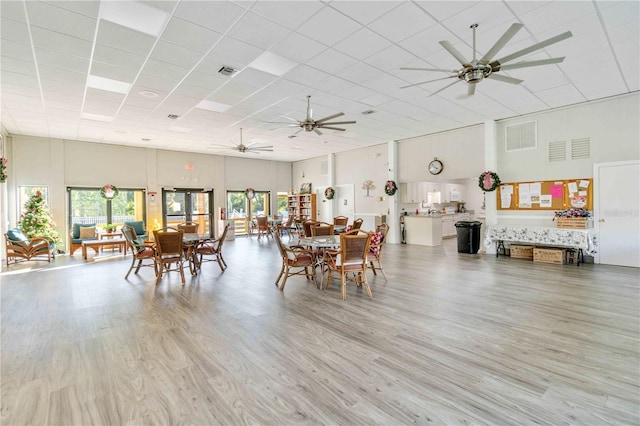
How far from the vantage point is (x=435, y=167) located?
357 inches

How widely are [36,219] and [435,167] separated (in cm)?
1090

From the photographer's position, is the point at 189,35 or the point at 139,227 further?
the point at 139,227

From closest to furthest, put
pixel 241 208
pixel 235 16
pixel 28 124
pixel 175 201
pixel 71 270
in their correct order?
pixel 235 16 < pixel 71 270 < pixel 28 124 < pixel 175 201 < pixel 241 208

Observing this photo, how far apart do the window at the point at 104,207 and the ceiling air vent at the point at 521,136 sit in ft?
36.9

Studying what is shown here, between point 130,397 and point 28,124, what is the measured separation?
867 centimetres

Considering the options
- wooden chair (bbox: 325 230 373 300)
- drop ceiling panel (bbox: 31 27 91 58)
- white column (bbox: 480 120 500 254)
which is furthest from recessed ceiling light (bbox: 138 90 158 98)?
white column (bbox: 480 120 500 254)

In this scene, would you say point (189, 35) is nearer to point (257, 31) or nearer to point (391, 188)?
point (257, 31)

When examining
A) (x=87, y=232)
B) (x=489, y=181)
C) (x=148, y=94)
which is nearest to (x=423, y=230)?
(x=489, y=181)

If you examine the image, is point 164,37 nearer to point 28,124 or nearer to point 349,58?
point 349,58

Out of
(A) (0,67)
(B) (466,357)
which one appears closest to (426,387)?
(B) (466,357)

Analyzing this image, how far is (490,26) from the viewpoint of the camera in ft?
12.1

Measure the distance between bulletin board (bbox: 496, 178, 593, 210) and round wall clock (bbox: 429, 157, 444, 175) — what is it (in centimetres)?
171

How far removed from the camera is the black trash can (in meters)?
8.05

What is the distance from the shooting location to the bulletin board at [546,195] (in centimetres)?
653
